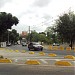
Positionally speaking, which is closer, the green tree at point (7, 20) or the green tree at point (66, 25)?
the green tree at point (7, 20)

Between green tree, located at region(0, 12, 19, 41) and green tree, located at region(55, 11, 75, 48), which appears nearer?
green tree, located at region(0, 12, 19, 41)

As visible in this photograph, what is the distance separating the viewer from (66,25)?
197 ft

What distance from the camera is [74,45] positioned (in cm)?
7088

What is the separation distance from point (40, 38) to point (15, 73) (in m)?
129

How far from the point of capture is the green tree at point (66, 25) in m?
59.8

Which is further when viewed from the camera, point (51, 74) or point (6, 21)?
point (6, 21)

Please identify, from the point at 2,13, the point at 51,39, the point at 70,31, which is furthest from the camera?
the point at 51,39

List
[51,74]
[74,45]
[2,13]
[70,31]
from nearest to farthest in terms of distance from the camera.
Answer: [51,74]
[2,13]
[70,31]
[74,45]

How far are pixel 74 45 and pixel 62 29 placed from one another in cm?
1167

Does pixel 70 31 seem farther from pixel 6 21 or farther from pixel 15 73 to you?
pixel 15 73

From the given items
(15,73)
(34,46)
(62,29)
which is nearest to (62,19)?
(62,29)

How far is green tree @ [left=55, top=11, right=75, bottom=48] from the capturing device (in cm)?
5978

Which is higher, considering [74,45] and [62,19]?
[62,19]

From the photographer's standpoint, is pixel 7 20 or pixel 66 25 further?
pixel 66 25
